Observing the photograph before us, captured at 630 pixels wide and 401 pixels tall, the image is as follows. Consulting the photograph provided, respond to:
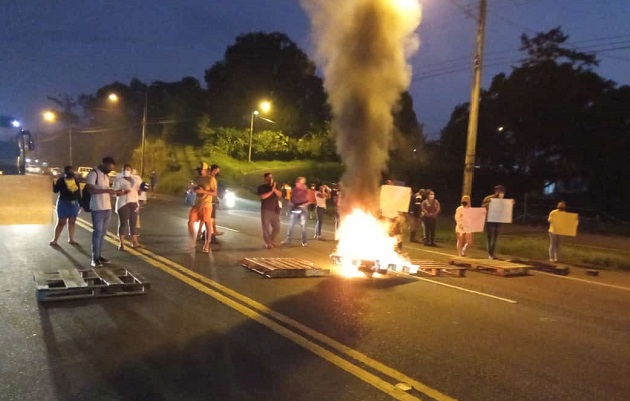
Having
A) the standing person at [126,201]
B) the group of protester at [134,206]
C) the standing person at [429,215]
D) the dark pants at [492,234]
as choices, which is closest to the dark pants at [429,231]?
the standing person at [429,215]

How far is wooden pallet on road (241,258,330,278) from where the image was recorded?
9.59m

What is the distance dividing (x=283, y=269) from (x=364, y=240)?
2434 mm

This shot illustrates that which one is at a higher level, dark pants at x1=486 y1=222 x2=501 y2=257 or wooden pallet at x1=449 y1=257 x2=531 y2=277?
dark pants at x1=486 y1=222 x2=501 y2=257

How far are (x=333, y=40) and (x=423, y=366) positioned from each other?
8118 millimetres

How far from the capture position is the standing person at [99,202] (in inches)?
394

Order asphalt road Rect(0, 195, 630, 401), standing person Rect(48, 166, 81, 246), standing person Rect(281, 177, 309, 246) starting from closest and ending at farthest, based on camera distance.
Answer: asphalt road Rect(0, 195, 630, 401), standing person Rect(48, 166, 81, 246), standing person Rect(281, 177, 309, 246)

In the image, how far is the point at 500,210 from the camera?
46.4ft

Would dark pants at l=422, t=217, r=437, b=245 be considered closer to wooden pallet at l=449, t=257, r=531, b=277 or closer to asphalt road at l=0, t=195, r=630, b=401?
wooden pallet at l=449, t=257, r=531, b=277

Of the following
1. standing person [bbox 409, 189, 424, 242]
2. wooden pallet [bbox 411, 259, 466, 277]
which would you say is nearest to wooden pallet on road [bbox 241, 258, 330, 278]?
wooden pallet [bbox 411, 259, 466, 277]

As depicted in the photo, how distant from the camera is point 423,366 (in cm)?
543

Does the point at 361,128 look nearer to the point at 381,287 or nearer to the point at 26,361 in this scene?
the point at 381,287

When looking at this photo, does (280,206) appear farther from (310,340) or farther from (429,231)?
(310,340)

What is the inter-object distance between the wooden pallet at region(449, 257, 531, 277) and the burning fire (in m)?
1.39

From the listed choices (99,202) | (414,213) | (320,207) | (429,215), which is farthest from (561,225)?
(99,202)
